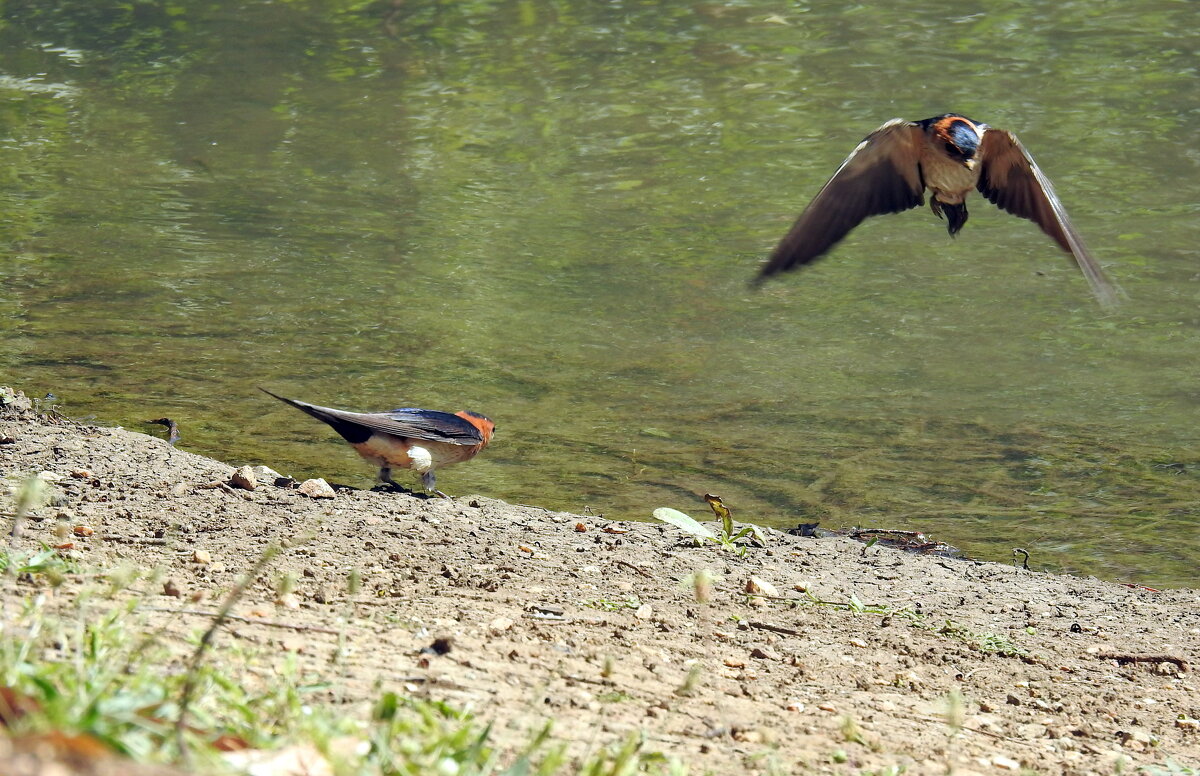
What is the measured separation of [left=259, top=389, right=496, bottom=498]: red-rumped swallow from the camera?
557cm

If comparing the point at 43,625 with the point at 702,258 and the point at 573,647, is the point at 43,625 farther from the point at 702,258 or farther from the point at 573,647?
the point at 702,258

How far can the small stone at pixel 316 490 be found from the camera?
473 cm

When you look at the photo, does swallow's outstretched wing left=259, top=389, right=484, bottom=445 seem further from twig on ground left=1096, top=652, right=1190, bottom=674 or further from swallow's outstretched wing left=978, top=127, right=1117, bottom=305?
twig on ground left=1096, top=652, right=1190, bottom=674

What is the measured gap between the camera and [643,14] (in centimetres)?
1859

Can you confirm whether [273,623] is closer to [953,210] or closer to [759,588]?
[759,588]

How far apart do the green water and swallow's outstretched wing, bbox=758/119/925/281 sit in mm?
1006

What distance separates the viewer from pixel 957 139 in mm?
5738

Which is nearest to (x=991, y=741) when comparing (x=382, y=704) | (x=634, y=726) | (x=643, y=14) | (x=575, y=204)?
(x=634, y=726)

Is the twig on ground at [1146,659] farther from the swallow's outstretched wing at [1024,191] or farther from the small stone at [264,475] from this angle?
the small stone at [264,475]

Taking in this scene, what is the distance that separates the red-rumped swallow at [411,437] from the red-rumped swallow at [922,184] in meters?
1.50

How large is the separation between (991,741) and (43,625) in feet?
6.82

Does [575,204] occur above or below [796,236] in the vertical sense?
below

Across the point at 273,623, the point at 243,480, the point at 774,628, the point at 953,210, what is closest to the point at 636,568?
the point at 774,628

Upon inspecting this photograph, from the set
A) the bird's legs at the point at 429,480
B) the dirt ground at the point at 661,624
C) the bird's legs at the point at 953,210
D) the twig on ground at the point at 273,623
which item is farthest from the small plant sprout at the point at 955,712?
the bird's legs at the point at 953,210
